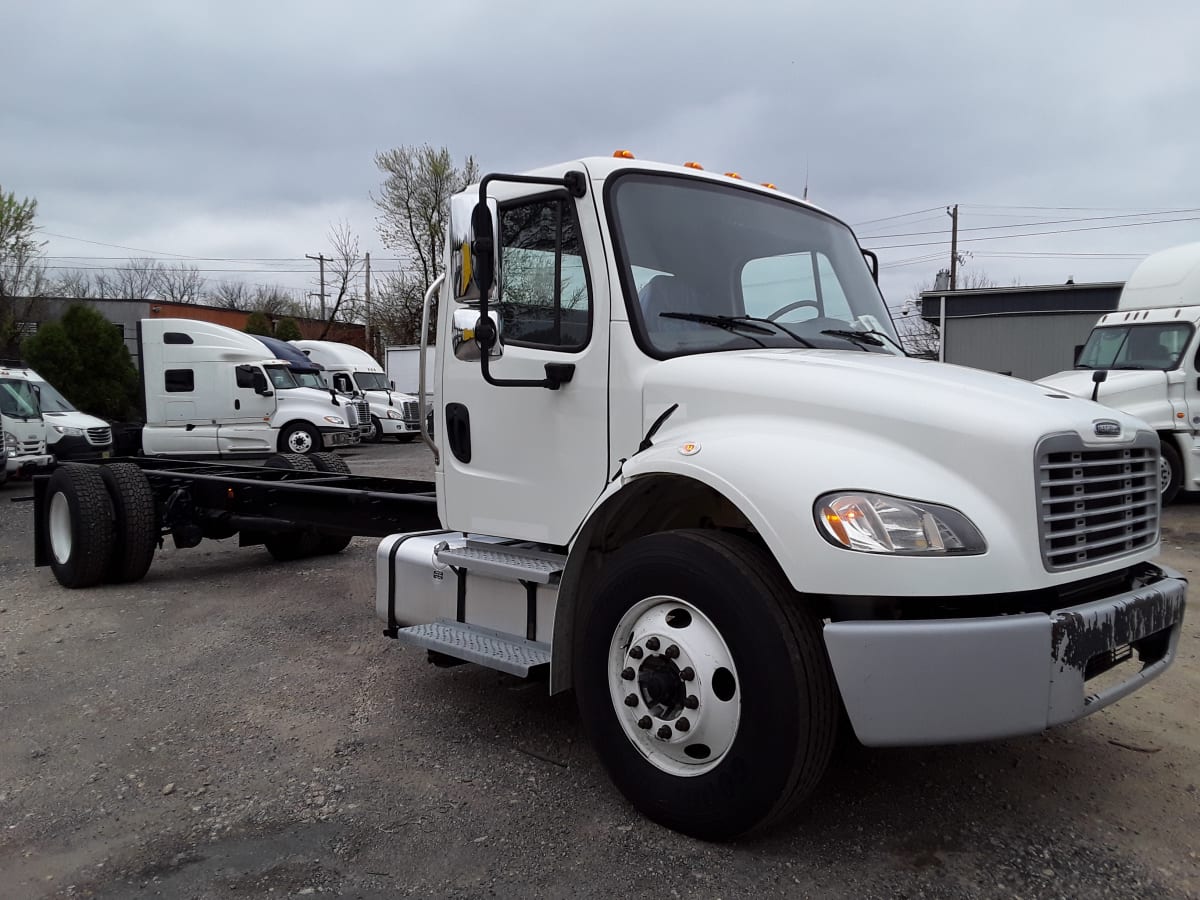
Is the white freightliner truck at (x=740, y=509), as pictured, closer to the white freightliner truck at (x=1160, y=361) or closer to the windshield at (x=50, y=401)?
the white freightliner truck at (x=1160, y=361)

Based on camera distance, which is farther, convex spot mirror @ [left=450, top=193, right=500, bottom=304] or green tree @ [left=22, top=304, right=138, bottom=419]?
green tree @ [left=22, top=304, right=138, bottom=419]

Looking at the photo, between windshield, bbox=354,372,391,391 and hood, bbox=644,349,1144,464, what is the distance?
25095 millimetres

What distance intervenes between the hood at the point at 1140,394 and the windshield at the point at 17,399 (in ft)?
52.2

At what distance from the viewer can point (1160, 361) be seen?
11.4m

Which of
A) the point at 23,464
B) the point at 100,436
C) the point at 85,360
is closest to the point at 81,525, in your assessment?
the point at 23,464

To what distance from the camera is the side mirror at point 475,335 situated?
346 cm

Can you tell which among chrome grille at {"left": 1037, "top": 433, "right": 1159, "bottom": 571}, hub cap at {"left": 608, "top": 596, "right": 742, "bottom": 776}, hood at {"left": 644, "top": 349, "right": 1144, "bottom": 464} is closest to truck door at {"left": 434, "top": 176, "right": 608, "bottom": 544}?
hood at {"left": 644, "top": 349, "right": 1144, "bottom": 464}

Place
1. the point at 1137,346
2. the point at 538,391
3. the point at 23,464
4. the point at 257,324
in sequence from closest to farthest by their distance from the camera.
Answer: the point at 538,391 < the point at 1137,346 < the point at 23,464 < the point at 257,324

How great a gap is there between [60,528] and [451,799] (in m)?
5.43

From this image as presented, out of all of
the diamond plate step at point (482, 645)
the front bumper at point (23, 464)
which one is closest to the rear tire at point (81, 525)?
the diamond plate step at point (482, 645)

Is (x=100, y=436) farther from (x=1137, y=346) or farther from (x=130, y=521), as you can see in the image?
(x=1137, y=346)

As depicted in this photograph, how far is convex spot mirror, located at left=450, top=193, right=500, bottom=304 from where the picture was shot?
336 centimetres

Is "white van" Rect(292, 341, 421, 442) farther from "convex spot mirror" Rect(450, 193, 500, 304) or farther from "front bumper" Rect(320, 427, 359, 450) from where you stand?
"convex spot mirror" Rect(450, 193, 500, 304)

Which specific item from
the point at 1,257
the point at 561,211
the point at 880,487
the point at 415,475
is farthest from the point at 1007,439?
the point at 1,257
